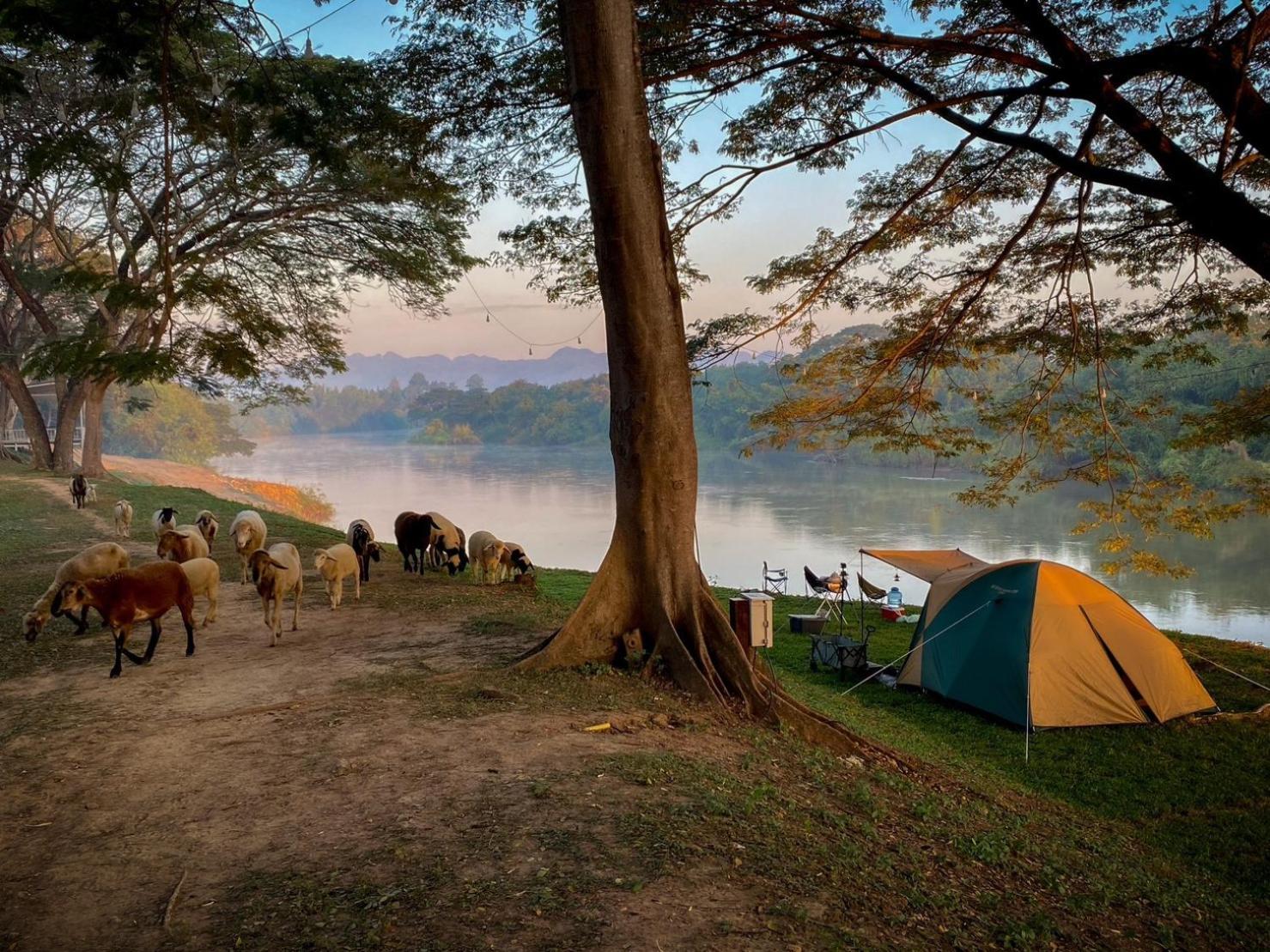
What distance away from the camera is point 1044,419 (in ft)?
39.3

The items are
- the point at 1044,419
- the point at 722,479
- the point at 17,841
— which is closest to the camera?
the point at 17,841

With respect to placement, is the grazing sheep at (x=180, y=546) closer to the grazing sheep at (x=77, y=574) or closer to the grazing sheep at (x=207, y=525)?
the grazing sheep at (x=77, y=574)

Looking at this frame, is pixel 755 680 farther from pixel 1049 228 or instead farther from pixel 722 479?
pixel 722 479

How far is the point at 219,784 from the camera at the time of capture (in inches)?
161

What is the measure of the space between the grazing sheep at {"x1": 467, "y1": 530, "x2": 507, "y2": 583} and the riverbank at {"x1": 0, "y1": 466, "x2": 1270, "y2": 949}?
3.33 m

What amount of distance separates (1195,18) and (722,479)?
5317 cm

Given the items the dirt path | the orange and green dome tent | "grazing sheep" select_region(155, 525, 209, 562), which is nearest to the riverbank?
the dirt path

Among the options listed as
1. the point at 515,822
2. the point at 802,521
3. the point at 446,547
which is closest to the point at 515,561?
the point at 446,547

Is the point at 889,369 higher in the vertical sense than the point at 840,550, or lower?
higher

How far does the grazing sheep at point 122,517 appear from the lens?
42.9 feet

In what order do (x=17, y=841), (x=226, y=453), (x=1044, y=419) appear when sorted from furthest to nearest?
1. (x=226, y=453)
2. (x=1044, y=419)
3. (x=17, y=841)

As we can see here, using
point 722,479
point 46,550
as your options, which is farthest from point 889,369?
point 722,479

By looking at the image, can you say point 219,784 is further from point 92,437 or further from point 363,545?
point 92,437

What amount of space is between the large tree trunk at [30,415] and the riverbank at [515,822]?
73.5ft
